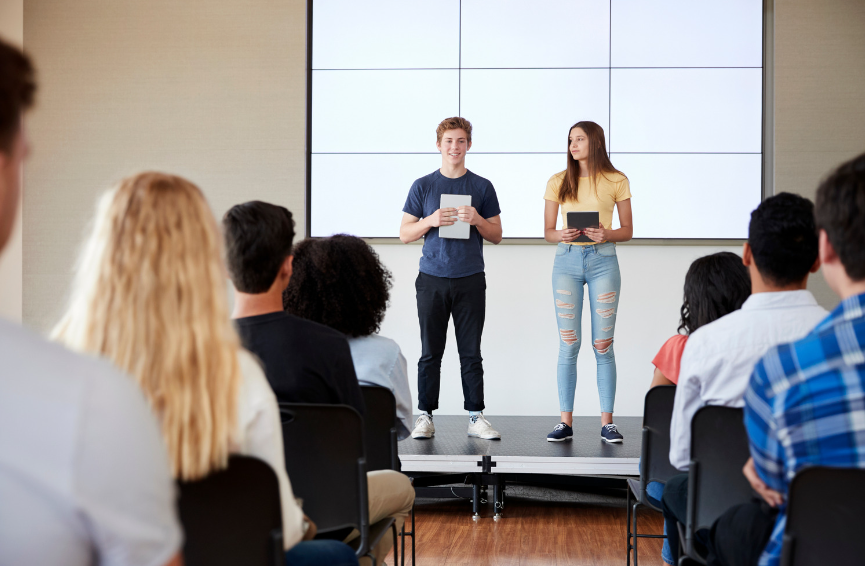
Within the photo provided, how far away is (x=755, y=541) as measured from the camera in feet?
4.13

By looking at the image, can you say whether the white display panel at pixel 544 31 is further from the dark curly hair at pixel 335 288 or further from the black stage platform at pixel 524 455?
the dark curly hair at pixel 335 288

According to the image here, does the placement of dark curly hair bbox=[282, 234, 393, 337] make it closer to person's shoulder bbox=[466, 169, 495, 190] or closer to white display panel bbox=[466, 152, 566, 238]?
person's shoulder bbox=[466, 169, 495, 190]

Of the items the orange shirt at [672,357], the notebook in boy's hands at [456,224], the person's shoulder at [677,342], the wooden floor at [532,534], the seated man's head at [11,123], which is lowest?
the wooden floor at [532,534]

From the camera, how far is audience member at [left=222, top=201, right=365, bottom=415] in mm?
→ 1640

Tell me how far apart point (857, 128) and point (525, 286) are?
253cm

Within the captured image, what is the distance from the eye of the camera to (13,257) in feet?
16.3

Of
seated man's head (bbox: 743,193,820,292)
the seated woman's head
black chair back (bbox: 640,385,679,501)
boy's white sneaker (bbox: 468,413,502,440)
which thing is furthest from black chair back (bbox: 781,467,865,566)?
boy's white sneaker (bbox: 468,413,502,440)

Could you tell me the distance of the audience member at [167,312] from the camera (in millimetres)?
943

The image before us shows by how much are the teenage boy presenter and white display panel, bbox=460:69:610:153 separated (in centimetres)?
132

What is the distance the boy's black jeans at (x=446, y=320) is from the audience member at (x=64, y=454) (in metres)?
3.03

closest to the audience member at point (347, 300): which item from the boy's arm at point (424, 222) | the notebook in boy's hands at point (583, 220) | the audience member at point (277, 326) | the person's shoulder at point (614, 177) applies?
the audience member at point (277, 326)

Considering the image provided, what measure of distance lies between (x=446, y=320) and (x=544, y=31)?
2419 millimetres

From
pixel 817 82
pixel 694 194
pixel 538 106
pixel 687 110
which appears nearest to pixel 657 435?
pixel 694 194

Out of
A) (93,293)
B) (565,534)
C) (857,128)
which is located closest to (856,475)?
(93,293)
